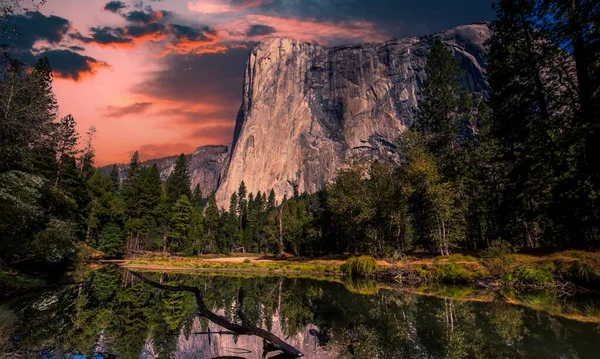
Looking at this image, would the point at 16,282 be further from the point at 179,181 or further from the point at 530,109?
the point at 179,181

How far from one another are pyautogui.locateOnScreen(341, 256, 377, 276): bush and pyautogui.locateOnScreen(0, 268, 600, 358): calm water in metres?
11.4

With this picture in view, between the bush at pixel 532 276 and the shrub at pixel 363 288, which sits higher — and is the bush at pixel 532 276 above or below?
above

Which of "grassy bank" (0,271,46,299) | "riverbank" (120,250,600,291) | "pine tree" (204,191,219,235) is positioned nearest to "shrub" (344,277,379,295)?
"riverbank" (120,250,600,291)

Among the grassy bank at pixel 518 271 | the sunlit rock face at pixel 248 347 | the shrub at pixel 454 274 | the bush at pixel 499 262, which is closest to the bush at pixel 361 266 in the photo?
the grassy bank at pixel 518 271

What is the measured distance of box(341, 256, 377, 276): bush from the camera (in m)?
27.7

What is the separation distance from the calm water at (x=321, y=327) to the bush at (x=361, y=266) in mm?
11405

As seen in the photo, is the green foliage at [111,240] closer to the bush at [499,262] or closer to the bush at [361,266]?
the bush at [361,266]

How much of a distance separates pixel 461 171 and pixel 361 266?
16.0 metres

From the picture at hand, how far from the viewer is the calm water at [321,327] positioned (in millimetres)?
7625

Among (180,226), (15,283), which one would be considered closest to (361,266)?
(15,283)

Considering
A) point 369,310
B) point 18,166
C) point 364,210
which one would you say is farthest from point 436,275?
point 18,166

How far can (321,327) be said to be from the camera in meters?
10.3

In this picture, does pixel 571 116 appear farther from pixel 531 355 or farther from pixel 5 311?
pixel 5 311

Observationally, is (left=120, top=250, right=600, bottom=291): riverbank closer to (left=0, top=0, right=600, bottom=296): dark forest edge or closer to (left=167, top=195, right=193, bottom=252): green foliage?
(left=0, top=0, right=600, bottom=296): dark forest edge
